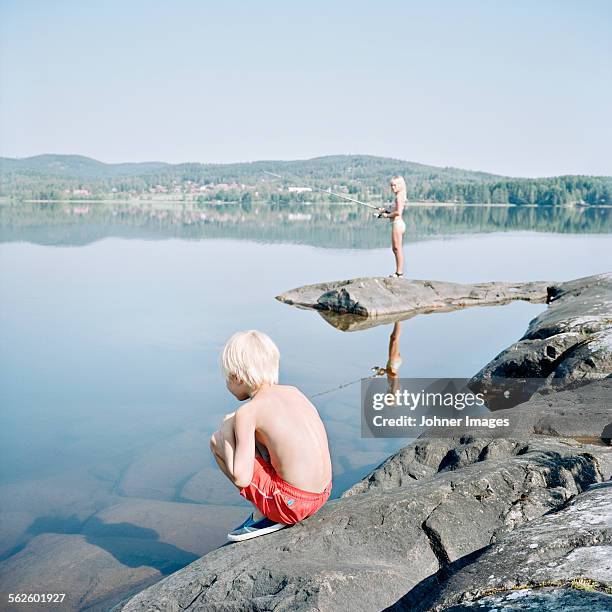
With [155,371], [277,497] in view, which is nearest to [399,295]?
[155,371]

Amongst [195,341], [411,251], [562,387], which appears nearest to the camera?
[562,387]

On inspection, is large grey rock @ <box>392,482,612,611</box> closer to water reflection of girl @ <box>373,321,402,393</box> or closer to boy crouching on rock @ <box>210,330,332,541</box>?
boy crouching on rock @ <box>210,330,332,541</box>

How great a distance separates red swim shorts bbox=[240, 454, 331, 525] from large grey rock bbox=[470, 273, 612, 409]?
3.76m

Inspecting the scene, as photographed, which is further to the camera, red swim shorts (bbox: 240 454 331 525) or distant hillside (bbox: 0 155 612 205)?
distant hillside (bbox: 0 155 612 205)

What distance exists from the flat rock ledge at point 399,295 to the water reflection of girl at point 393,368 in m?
2.06

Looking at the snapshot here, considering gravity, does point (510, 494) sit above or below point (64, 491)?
above

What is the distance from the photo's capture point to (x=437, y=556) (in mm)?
3545

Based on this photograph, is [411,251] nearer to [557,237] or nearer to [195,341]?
[557,237]

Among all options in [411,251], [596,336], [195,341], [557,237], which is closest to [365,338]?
[195,341]

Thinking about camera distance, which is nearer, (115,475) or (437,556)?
(437,556)

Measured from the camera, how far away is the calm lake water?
219 inches

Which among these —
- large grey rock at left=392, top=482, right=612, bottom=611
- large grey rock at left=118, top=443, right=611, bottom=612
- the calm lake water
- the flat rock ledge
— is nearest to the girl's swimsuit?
the flat rock ledge

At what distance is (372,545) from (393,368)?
20.5 ft

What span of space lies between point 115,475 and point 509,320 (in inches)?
352
